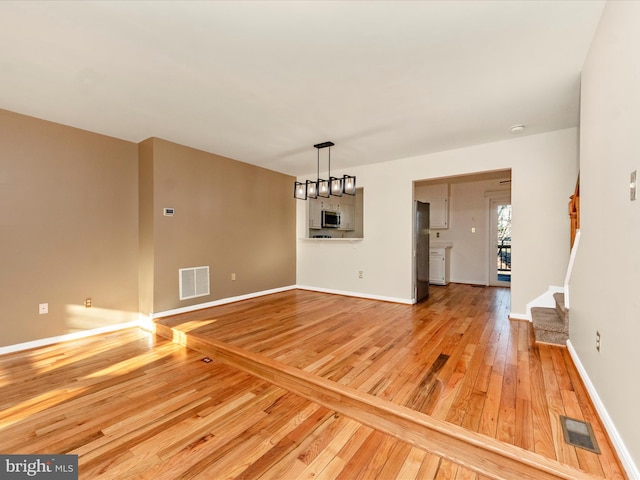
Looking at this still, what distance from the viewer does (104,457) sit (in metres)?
1.58

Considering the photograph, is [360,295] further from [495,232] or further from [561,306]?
[495,232]

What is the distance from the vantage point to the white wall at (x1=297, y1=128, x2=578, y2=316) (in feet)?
11.9

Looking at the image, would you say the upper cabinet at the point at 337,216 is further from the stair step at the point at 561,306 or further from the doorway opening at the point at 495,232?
the stair step at the point at 561,306

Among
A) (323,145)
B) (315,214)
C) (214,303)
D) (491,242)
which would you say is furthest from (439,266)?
(214,303)

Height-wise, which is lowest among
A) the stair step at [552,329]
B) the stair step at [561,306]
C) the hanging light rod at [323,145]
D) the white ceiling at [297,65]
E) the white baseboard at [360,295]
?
the white baseboard at [360,295]

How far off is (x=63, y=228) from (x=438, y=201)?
7079 mm

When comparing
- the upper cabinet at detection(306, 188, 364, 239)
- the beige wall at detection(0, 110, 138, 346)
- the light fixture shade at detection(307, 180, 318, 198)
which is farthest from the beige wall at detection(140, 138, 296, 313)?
the light fixture shade at detection(307, 180, 318, 198)

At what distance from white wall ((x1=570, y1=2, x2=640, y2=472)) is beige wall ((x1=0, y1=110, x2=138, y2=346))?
492 cm

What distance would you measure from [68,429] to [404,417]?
2.16 metres

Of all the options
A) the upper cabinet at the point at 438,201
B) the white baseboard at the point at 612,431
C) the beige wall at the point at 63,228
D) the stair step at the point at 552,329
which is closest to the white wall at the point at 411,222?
the stair step at the point at 552,329

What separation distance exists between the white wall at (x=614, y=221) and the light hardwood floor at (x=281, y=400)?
306 mm

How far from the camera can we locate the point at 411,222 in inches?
185

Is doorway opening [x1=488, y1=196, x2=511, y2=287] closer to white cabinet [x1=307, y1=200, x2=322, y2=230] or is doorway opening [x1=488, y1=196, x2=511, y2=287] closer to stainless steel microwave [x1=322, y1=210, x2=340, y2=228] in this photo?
stainless steel microwave [x1=322, y1=210, x2=340, y2=228]

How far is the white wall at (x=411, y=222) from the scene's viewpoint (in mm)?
3623
